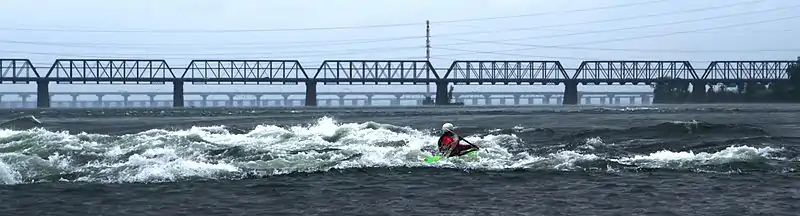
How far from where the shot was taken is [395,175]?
20.4 meters

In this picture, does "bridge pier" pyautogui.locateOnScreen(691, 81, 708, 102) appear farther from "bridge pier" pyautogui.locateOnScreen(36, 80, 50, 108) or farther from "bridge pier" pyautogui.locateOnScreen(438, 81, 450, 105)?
"bridge pier" pyautogui.locateOnScreen(36, 80, 50, 108)

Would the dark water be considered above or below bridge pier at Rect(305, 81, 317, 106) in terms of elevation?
below

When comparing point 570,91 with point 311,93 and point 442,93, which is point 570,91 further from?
point 311,93

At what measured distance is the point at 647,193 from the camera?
657 inches

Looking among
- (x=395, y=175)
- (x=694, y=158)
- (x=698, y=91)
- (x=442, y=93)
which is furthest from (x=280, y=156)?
(x=698, y=91)

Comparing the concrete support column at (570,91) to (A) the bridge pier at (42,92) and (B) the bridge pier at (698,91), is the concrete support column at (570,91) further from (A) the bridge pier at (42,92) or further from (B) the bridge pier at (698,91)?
(A) the bridge pier at (42,92)

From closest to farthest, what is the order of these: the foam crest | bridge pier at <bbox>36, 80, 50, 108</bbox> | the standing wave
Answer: the standing wave → the foam crest → bridge pier at <bbox>36, 80, 50, 108</bbox>

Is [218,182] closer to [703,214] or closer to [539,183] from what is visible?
[539,183]

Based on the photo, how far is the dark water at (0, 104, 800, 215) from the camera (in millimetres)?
15523

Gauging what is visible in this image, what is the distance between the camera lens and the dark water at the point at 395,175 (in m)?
15.5

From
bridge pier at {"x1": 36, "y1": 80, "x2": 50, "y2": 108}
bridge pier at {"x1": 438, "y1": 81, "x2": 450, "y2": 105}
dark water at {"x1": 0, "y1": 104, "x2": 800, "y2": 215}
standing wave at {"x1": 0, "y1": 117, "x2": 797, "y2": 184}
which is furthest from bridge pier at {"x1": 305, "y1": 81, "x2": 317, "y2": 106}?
dark water at {"x1": 0, "y1": 104, "x2": 800, "y2": 215}

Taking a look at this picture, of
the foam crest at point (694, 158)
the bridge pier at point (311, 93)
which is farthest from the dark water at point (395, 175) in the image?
the bridge pier at point (311, 93)

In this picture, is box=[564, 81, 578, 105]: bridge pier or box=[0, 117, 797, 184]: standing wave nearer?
box=[0, 117, 797, 184]: standing wave

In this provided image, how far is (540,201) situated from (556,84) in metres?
169
